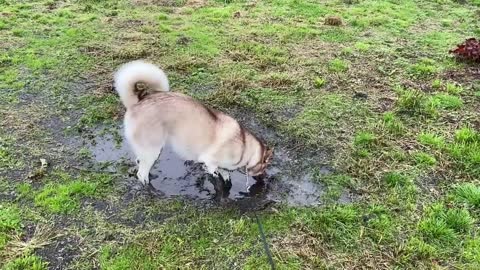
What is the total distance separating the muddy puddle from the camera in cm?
400

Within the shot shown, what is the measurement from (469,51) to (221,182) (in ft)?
14.5

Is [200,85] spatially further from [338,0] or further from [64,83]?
[338,0]

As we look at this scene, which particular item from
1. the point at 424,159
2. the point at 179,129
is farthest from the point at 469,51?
the point at 179,129

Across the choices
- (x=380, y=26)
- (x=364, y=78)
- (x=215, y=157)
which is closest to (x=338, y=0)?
(x=380, y=26)

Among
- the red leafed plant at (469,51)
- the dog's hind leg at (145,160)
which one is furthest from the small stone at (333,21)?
the dog's hind leg at (145,160)

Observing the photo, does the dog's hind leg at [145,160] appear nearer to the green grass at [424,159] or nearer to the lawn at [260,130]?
the lawn at [260,130]

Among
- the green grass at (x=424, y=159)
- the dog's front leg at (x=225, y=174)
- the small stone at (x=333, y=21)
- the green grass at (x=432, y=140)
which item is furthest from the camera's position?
the small stone at (x=333, y=21)

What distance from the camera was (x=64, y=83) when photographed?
227 inches

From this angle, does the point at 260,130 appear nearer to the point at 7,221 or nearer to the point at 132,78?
the point at 132,78

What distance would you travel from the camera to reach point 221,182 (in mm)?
4145

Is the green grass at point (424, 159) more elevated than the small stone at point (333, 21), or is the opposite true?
the small stone at point (333, 21)

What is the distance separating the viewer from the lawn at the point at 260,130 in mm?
3447

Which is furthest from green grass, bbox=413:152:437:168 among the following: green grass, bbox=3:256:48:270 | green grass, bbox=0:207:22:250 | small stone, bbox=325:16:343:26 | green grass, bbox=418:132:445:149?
small stone, bbox=325:16:343:26

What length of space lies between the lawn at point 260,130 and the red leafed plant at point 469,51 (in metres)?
0.20
